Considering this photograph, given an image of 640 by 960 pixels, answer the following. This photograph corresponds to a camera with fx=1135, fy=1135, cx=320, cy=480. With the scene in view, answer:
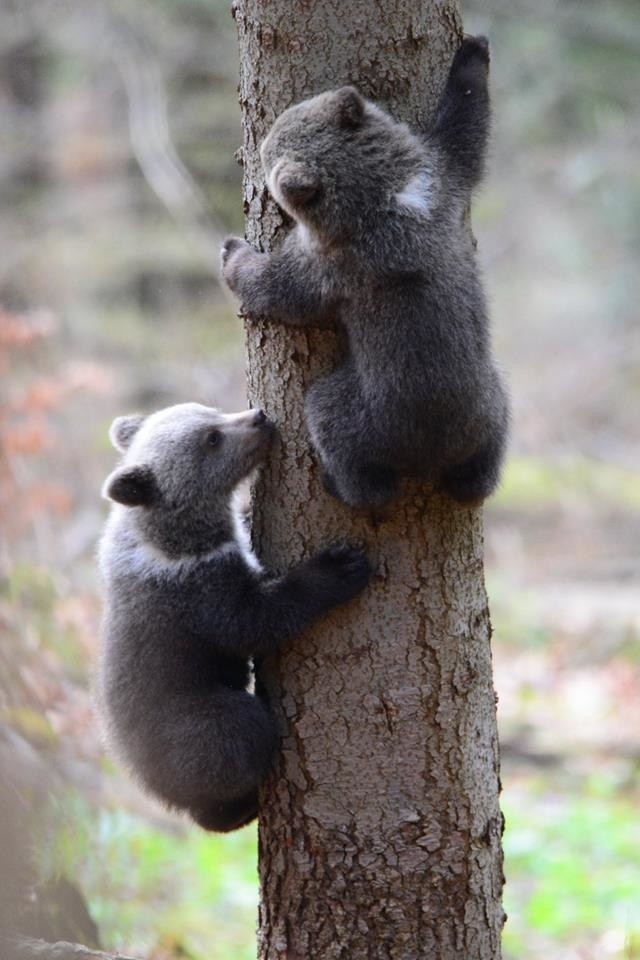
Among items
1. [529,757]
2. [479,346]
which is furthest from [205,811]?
[529,757]

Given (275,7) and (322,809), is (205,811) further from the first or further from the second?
(275,7)

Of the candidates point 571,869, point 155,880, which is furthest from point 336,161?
point 571,869

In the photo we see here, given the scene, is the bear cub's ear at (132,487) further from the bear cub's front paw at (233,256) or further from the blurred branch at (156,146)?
the blurred branch at (156,146)

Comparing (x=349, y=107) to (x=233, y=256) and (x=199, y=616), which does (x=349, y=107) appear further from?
(x=199, y=616)

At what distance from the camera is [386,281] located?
3.56m

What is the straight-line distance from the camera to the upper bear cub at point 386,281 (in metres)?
3.55

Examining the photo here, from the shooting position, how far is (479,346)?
3.66m

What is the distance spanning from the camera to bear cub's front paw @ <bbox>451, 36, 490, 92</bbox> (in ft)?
12.1

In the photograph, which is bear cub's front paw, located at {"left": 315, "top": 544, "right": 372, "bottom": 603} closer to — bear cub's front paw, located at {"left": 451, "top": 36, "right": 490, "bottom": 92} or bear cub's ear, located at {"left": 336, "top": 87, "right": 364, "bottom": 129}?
bear cub's ear, located at {"left": 336, "top": 87, "right": 364, "bottom": 129}

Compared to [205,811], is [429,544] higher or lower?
higher

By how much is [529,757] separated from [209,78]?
9.18m

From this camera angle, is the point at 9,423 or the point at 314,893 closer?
the point at 314,893

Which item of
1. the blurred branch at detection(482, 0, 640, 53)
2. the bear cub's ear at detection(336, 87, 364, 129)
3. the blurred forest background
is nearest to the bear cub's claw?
the bear cub's ear at detection(336, 87, 364, 129)

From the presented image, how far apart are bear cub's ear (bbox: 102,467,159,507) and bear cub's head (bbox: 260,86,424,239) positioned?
115 cm
